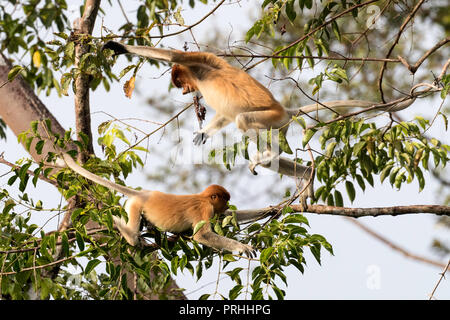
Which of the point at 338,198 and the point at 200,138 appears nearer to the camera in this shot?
the point at 338,198

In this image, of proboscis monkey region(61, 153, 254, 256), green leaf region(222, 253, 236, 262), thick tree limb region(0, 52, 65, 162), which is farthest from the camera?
thick tree limb region(0, 52, 65, 162)

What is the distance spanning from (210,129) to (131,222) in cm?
108

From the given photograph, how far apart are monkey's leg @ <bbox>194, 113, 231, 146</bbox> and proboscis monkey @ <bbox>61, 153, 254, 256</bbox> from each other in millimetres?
603

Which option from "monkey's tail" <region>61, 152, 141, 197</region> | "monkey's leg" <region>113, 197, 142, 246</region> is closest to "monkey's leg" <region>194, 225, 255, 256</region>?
"monkey's leg" <region>113, 197, 142, 246</region>

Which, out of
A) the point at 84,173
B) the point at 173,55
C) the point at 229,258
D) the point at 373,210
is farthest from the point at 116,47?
the point at 373,210

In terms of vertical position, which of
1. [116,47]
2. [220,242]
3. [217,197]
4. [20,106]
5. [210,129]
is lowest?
[220,242]

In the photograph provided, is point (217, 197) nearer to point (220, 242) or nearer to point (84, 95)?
point (220, 242)

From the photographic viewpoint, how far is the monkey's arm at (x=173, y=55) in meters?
3.29

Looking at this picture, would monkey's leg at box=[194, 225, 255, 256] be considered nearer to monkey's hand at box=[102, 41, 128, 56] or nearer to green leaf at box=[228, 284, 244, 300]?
green leaf at box=[228, 284, 244, 300]

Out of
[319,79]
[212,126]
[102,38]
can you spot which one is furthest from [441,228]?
[102,38]

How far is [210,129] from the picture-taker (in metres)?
4.12

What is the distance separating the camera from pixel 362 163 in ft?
10.9

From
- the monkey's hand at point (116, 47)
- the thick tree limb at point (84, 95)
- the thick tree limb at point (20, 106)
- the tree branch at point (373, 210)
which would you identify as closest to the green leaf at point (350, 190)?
the tree branch at point (373, 210)

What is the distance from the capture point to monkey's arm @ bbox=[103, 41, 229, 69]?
3.29m
